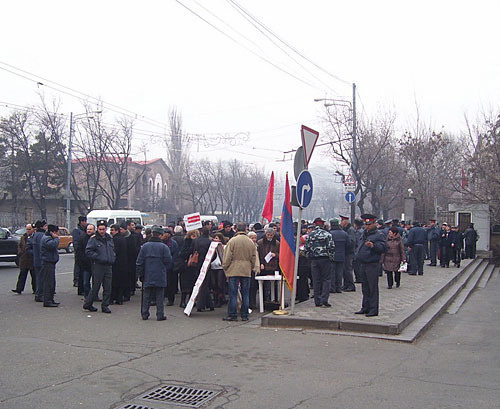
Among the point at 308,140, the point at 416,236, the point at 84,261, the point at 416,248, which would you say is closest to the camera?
the point at 308,140

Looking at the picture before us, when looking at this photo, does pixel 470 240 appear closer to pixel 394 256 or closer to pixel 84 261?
pixel 394 256

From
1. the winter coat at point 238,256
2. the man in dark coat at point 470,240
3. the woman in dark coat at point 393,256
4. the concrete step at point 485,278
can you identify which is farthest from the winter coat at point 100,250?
the man in dark coat at point 470,240

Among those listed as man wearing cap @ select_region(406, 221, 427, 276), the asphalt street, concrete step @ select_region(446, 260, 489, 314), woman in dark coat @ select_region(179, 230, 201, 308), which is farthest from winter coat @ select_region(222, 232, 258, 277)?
man wearing cap @ select_region(406, 221, 427, 276)

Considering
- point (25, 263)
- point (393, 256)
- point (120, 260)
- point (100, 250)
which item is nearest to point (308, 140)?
point (100, 250)

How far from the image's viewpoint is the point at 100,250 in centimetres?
1150

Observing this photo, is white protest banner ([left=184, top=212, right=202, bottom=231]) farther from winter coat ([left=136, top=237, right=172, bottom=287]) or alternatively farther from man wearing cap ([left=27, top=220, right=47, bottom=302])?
man wearing cap ([left=27, top=220, right=47, bottom=302])

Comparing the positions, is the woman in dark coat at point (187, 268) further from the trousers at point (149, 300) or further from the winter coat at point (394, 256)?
the winter coat at point (394, 256)

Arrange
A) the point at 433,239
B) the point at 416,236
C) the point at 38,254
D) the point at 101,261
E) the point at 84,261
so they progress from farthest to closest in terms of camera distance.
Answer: the point at 433,239 → the point at 416,236 → the point at 84,261 → the point at 38,254 → the point at 101,261

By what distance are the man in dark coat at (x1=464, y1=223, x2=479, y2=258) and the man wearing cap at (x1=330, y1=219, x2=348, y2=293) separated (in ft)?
48.1

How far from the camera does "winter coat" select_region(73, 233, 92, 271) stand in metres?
13.0

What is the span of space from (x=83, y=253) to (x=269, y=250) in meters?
4.53

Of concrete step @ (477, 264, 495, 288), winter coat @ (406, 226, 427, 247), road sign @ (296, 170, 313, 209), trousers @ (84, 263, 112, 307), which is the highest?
road sign @ (296, 170, 313, 209)

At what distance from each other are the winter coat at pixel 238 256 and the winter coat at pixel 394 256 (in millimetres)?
5635

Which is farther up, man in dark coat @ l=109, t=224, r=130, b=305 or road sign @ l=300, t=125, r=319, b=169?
road sign @ l=300, t=125, r=319, b=169
